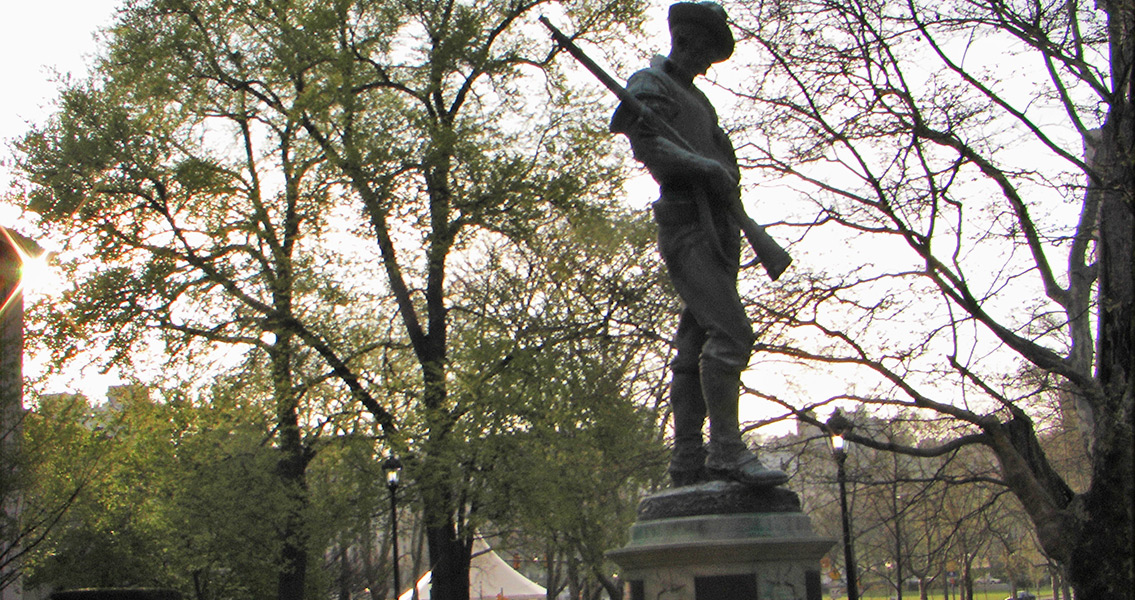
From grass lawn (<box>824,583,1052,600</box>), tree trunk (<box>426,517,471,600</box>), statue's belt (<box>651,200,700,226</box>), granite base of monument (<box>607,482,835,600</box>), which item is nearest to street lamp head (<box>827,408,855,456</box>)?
tree trunk (<box>426,517,471,600</box>)

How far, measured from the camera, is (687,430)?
6160 millimetres

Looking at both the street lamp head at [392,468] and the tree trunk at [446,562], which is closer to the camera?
the street lamp head at [392,468]

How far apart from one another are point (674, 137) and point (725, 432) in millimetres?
1598

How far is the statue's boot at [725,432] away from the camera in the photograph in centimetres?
571

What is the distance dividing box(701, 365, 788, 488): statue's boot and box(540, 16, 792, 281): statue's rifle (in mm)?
608

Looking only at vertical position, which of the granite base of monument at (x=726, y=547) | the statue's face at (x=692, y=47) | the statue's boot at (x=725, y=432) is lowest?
the granite base of monument at (x=726, y=547)

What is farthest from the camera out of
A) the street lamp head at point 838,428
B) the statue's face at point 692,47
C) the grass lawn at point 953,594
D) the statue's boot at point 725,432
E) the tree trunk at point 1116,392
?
the grass lawn at point 953,594

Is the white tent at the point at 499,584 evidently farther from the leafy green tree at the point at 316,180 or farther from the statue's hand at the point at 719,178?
the statue's hand at the point at 719,178

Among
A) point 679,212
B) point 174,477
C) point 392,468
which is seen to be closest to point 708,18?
point 679,212

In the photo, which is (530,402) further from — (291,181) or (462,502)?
(291,181)

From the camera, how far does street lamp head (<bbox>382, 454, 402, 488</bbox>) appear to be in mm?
19172

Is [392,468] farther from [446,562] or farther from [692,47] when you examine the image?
[692,47]

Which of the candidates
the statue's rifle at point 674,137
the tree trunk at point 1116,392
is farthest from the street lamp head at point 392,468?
the statue's rifle at point 674,137

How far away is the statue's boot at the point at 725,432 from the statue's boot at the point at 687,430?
0.17 m
